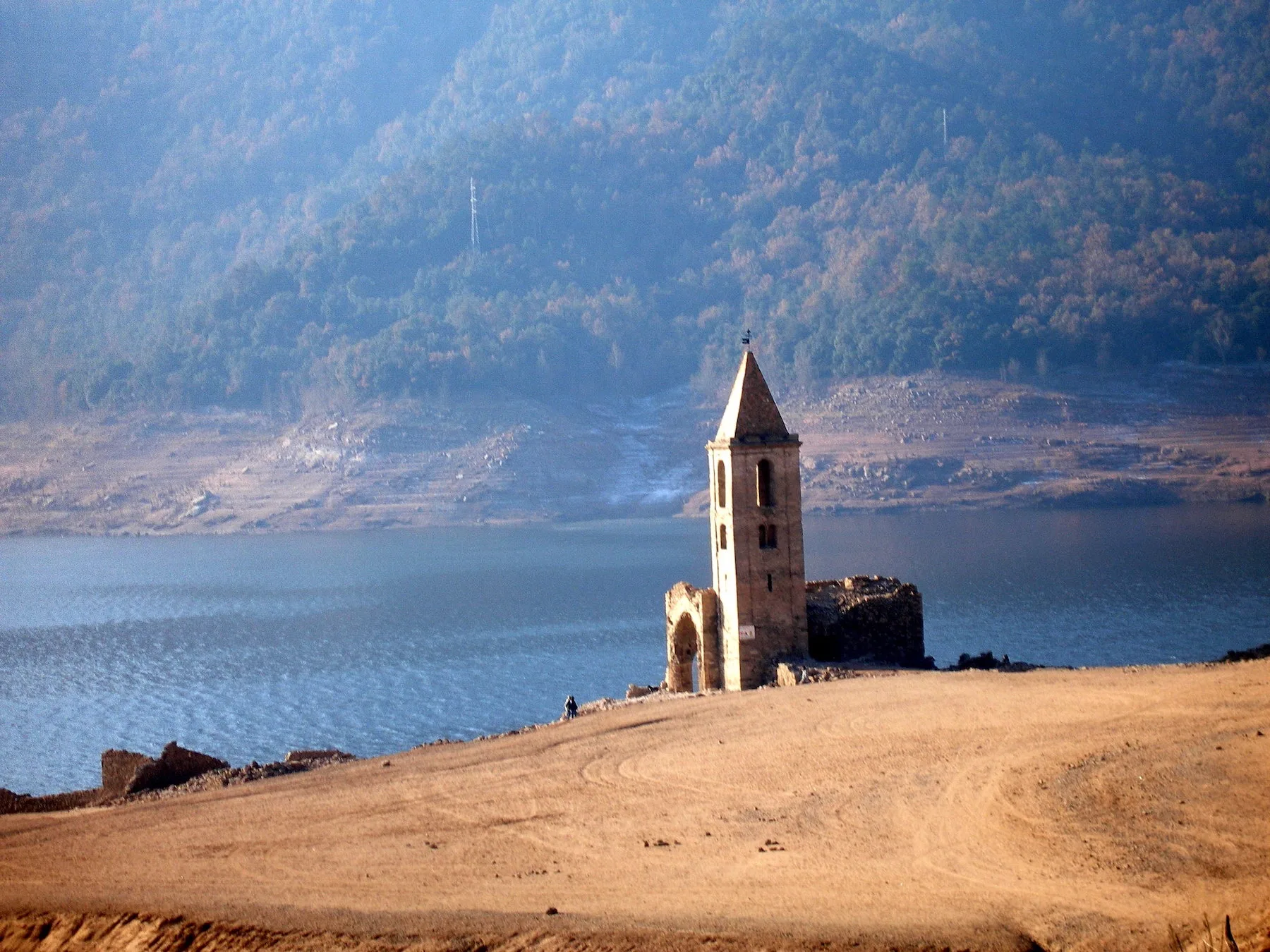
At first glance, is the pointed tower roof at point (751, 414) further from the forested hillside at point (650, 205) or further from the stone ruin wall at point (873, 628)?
the forested hillside at point (650, 205)

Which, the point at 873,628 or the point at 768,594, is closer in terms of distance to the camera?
the point at 768,594

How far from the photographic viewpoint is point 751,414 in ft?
95.8

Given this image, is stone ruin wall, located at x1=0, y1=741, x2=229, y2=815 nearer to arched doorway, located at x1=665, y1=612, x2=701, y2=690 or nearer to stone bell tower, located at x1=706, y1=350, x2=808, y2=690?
stone bell tower, located at x1=706, y1=350, x2=808, y2=690

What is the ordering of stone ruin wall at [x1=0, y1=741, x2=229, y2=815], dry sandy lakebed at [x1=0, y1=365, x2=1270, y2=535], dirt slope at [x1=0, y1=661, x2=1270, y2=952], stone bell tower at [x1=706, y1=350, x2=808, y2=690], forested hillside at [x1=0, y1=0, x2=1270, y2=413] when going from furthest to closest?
forested hillside at [x1=0, y1=0, x2=1270, y2=413] → dry sandy lakebed at [x1=0, y1=365, x2=1270, y2=535] → stone bell tower at [x1=706, y1=350, x2=808, y2=690] → stone ruin wall at [x1=0, y1=741, x2=229, y2=815] → dirt slope at [x1=0, y1=661, x2=1270, y2=952]

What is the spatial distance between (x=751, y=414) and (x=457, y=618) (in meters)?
32.8

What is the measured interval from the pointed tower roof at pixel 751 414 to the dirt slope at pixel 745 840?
769cm

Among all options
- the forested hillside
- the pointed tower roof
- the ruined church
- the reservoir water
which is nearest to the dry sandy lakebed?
the reservoir water

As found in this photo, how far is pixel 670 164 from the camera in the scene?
6393 inches

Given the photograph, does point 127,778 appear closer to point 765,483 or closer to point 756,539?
point 756,539

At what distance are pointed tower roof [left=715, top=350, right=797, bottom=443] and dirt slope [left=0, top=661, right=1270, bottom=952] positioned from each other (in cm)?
769

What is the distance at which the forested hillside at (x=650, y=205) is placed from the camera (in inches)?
4793

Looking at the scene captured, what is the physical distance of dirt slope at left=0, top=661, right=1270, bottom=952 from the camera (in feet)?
46.5

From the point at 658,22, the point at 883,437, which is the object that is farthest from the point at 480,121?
the point at 883,437

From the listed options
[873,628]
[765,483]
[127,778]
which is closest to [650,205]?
[765,483]
